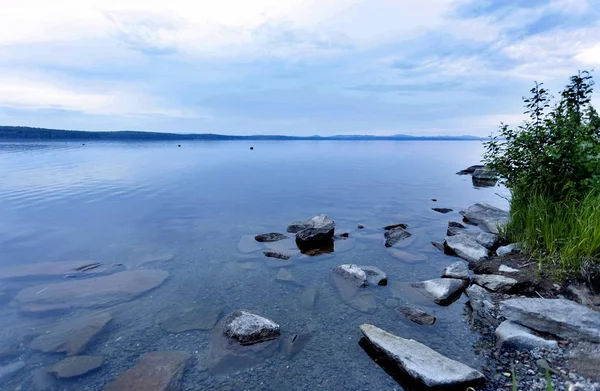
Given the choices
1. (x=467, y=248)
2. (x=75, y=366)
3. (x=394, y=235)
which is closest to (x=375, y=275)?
(x=467, y=248)

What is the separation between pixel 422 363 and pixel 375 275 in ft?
15.7

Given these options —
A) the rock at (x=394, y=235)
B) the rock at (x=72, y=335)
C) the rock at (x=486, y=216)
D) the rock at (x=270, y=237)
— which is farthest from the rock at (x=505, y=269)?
the rock at (x=72, y=335)

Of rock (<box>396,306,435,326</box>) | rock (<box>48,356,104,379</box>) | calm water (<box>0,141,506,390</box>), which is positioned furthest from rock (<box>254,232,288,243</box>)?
rock (<box>48,356,104,379</box>)

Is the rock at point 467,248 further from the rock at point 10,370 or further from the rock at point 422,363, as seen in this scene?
the rock at point 10,370

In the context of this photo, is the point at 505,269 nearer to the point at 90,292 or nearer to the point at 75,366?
the point at 75,366

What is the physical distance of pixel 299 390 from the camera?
6113mm

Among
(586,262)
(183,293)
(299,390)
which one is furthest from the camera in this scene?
(183,293)

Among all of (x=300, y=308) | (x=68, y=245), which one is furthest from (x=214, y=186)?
(x=300, y=308)

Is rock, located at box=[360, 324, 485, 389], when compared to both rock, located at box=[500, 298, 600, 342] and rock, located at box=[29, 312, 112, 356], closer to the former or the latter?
rock, located at box=[500, 298, 600, 342]

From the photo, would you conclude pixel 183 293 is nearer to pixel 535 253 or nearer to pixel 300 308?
pixel 300 308

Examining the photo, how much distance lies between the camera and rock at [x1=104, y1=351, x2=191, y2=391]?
6.17 m

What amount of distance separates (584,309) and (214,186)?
3227 cm

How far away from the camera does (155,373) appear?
21.4ft

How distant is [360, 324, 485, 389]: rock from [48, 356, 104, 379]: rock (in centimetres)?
610
